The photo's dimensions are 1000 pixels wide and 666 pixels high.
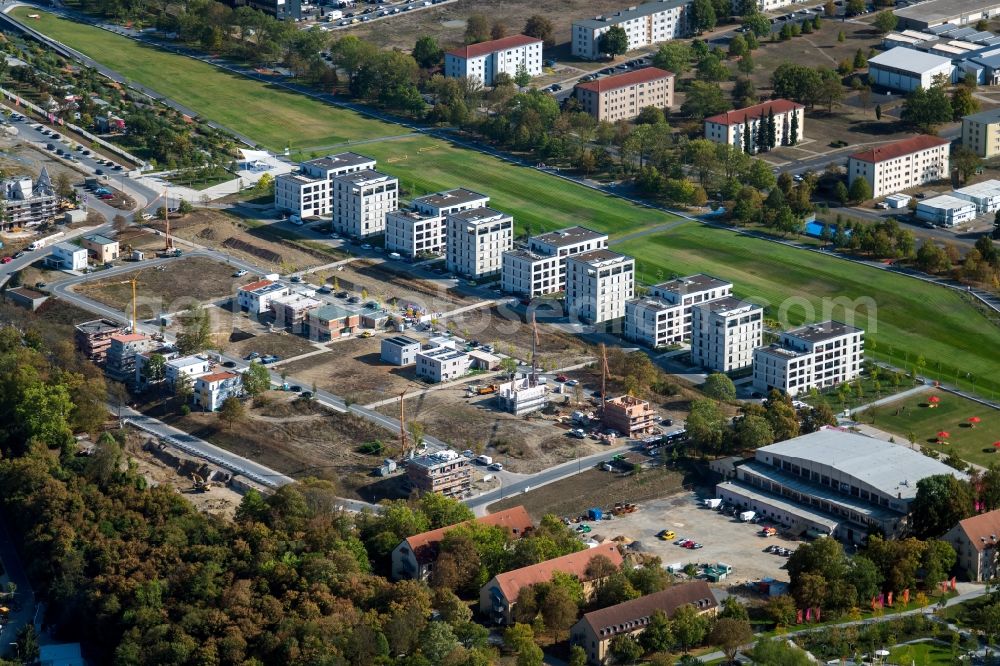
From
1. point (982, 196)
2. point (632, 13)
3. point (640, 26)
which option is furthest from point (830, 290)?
point (632, 13)

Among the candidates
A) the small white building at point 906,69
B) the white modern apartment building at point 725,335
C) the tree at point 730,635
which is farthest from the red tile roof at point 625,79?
the tree at point 730,635

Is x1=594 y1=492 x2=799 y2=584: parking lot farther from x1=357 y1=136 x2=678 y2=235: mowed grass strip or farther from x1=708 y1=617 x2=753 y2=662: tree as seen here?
x1=357 y1=136 x2=678 y2=235: mowed grass strip

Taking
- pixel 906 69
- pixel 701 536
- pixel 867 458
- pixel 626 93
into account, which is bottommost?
pixel 701 536

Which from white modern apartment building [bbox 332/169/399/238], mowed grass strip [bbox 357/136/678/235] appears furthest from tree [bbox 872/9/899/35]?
white modern apartment building [bbox 332/169/399/238]

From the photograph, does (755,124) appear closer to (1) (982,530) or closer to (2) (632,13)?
(2) (632,13)

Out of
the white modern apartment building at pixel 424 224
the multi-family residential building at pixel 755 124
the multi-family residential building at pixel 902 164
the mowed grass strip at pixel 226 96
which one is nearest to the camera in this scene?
the white modern apartment building at pixel 424 224

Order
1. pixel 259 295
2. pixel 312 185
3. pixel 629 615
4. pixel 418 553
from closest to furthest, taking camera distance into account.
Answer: pixel 629 615 → pixel 418 553 → pixel 259 295 → pixel 312 185

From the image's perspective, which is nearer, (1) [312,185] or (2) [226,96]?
(1) [312,185]

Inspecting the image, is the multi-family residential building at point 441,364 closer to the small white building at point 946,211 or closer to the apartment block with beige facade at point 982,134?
the small white building at point 946,211
